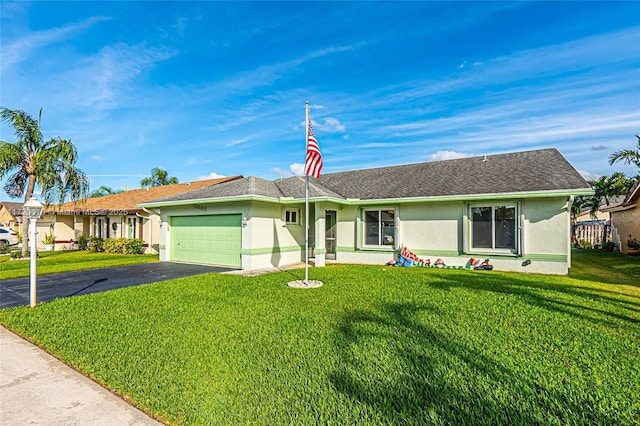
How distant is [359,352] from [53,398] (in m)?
3.61

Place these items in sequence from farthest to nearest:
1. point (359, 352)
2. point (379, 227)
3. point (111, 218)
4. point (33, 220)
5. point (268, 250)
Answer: point (111, 218) < point (379, 227) < point (268, 250) < point (33, 220) < point (359, 352)

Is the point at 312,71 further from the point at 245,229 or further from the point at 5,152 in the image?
the point at 5,152

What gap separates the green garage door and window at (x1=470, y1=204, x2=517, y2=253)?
9307 mm

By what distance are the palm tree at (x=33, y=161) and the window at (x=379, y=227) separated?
16.4 meters

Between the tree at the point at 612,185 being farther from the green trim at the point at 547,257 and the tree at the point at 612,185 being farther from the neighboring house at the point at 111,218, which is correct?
the neighboring house at the point at 111,218

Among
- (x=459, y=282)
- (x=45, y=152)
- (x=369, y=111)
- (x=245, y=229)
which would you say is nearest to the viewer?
(x=459, y=282)

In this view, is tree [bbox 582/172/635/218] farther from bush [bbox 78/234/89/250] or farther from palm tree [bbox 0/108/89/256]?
bush [bbox 78/234/89/250]

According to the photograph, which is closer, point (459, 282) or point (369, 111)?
point (459, 282)

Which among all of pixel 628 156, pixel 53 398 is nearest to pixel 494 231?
pixel 628 156

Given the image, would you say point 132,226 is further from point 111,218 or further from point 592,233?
point 592,233

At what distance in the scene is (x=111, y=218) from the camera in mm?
20969

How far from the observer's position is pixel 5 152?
1498 centimetres

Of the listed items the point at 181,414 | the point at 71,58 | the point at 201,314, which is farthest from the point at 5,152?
the point at 181,414

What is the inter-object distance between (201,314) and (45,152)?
16660mm
